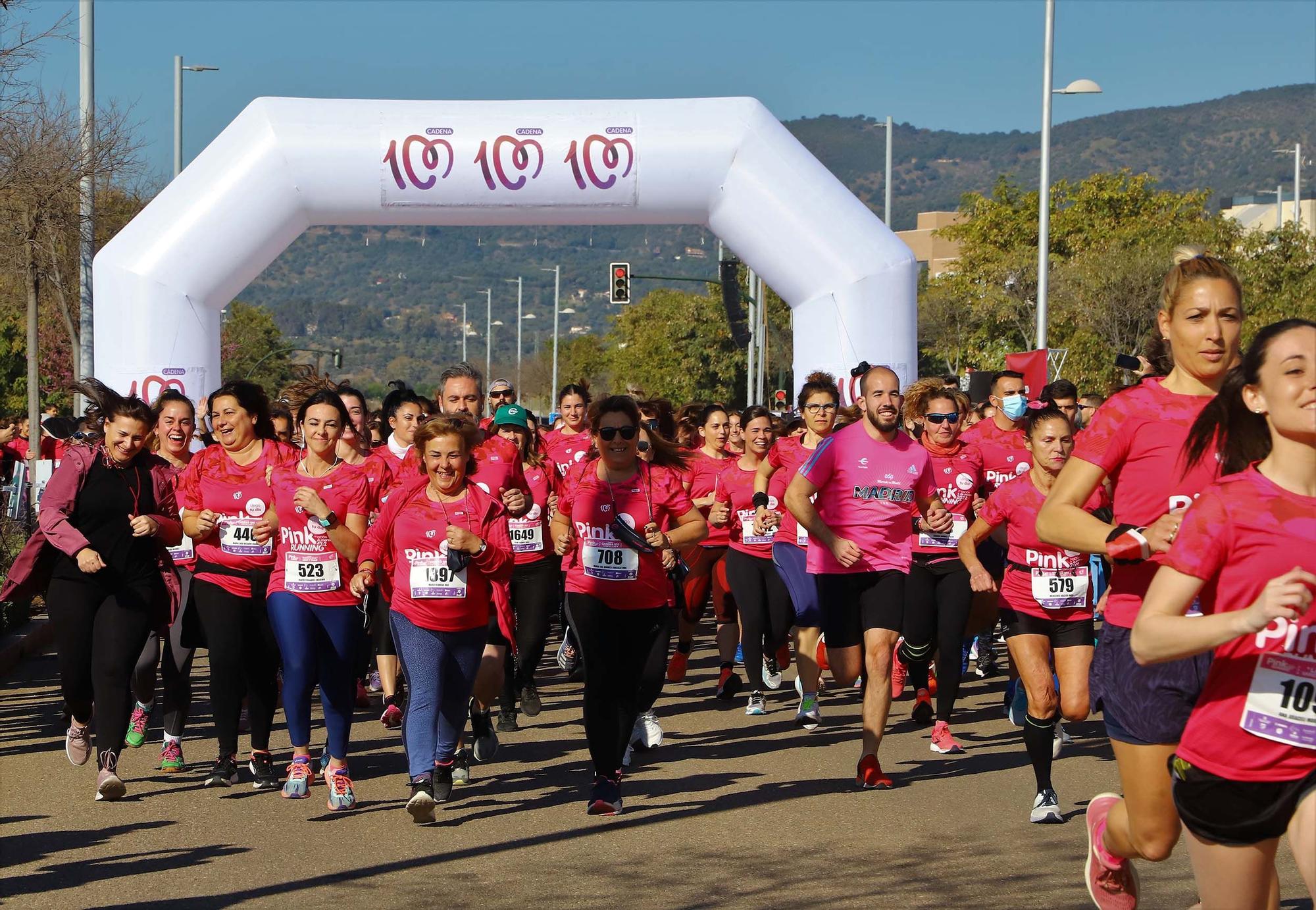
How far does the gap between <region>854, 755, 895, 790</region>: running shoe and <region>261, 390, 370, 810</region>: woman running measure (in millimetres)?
2404

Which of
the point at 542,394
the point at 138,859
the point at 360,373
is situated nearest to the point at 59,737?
the point at 138,859

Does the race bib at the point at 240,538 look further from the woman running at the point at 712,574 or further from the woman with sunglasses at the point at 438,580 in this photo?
the woman running at the point at 712,574

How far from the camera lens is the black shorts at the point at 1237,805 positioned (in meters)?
3.85

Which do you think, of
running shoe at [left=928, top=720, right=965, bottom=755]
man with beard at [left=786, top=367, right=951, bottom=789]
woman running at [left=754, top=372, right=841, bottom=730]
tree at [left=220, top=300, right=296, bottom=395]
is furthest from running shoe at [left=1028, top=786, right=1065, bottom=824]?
tree at [left=220, top=300, right=296, bottom=395]

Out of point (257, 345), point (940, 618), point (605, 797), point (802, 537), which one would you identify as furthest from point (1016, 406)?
point (257, 345)

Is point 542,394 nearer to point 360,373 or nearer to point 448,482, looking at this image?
point 360,373

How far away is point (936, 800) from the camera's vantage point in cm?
805

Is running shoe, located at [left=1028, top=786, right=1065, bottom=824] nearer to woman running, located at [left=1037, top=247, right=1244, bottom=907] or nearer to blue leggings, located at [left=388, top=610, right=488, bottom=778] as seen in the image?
woman running, located at [left=1037, top=247, right=1244, bottom=907]

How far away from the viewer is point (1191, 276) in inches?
203

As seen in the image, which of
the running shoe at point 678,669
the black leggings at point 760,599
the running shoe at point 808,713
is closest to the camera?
the running shoe at point 808,713

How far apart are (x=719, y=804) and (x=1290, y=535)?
15.1 feet

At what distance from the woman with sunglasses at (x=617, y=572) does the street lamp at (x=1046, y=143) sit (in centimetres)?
1984

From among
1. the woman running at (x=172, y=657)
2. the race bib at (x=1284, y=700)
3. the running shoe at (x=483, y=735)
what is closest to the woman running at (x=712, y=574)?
the running shoe at (x=483, y=735)

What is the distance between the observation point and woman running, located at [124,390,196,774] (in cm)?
884
